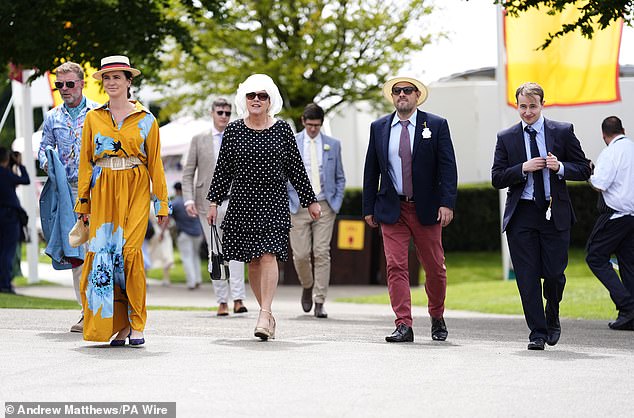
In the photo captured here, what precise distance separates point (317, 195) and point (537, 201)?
13.0ft

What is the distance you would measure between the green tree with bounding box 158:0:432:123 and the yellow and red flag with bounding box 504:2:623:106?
27.5 ft

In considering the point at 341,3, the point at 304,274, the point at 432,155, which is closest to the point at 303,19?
the point at 341,3

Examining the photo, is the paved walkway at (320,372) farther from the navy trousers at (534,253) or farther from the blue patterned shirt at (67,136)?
the blue patterned shirt at (67,136)

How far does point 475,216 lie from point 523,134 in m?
19.6

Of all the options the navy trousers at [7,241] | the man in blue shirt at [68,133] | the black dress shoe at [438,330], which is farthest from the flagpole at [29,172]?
the black dress shoe at [438,330]

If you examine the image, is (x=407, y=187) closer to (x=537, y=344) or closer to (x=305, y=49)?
(x=537, y=344)

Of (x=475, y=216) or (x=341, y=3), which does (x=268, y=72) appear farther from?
(x=475, y=216)

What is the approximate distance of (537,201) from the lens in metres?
9.47

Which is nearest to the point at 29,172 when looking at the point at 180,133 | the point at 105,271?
the point at 180,133

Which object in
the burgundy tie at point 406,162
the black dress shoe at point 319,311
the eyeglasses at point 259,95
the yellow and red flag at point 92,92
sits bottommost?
the black dress shoe at point 319,311

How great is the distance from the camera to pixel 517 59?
68.6 feet

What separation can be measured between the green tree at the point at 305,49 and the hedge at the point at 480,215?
268 centimetres

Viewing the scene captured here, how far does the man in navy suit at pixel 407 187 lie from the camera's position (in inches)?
390

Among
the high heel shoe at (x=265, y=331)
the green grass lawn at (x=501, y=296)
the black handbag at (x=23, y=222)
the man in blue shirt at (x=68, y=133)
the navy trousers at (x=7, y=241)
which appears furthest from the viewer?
the black handbag at (x=23, y=222)
